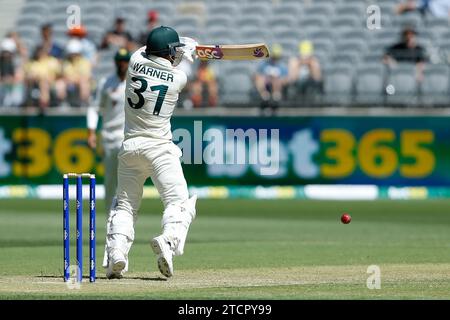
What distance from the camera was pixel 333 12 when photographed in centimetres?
2423

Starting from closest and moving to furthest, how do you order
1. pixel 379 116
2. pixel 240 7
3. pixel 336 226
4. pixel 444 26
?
1. pixel 336 226
2. pixel 379 116
3. pixel 444 26
4. pixel 240 7

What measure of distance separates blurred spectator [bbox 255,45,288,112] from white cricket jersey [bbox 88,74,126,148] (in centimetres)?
796

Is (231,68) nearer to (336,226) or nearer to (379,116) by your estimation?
(379,116)

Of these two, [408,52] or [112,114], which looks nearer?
[112,114]

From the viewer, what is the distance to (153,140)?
10180 millimetres

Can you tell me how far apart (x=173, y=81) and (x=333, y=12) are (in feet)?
47.3

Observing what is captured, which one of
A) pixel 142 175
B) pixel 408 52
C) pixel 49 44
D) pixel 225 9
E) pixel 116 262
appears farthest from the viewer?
pixel 225 9

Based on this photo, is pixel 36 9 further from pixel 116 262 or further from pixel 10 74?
pixel 116 262

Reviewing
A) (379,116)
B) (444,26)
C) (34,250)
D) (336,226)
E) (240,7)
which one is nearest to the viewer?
(34,250)

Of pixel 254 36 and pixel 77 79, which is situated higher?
pixel 254 36

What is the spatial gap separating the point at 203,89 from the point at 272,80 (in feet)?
4.21

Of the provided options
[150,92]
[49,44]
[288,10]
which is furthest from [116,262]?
[288,10]

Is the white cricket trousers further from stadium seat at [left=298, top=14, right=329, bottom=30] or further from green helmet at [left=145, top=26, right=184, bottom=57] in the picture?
stadium seat at [left=298, top=14, right=329, bottom=30]

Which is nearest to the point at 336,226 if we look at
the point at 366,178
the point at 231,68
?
the point at 366,178
